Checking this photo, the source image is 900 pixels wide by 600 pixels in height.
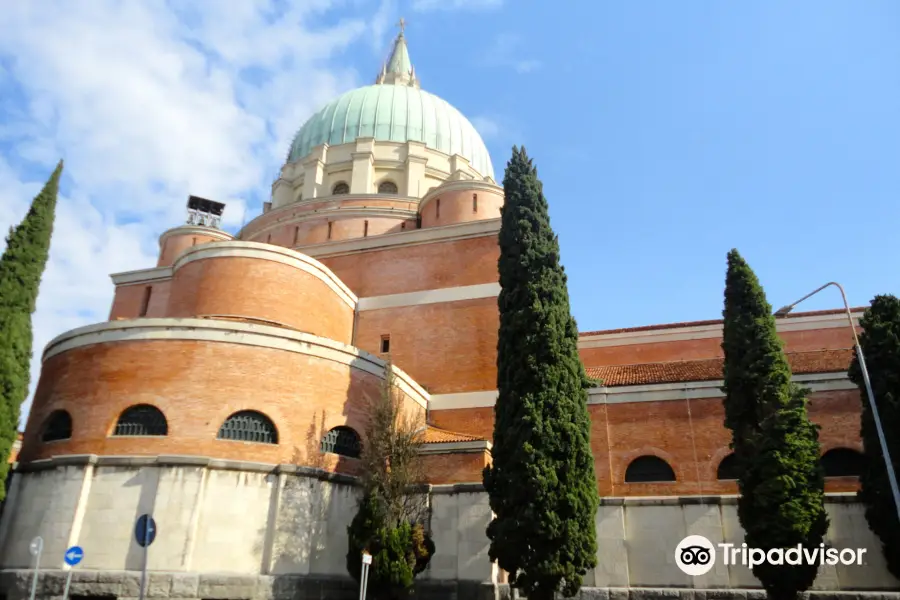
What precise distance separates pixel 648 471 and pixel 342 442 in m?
8.50

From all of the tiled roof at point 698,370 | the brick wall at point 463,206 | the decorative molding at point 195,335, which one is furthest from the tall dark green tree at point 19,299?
the tiled roof at point 698,370

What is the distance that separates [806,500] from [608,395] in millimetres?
5889

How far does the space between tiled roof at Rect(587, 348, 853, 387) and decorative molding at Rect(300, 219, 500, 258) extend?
6.68 metres

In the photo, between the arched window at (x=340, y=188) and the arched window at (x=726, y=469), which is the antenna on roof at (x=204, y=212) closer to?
the arched window at (x=340, y=188)

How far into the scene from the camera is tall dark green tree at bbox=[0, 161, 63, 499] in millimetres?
15188

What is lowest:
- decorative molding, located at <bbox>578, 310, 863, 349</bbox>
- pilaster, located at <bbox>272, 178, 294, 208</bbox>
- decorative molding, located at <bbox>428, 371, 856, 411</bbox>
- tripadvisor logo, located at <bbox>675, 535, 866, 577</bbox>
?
tripadvisor logo, located at <bbox>675, 535, 866, 577</bbox>

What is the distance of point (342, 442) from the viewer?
1727 centimetres

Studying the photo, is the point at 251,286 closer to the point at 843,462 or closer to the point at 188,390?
the point at 188,390

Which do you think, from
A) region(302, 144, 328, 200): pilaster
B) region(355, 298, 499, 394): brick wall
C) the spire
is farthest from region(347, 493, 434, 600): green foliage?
the spire

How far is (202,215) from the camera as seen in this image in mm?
33062

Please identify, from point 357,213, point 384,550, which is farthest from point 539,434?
point 357,213

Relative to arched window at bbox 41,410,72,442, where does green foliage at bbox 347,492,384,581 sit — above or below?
below

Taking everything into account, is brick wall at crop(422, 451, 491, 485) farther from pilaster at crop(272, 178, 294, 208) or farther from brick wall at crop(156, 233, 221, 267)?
pilaster at crop(272, 178, 294, 208)

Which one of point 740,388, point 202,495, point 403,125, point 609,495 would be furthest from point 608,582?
point 403,125
